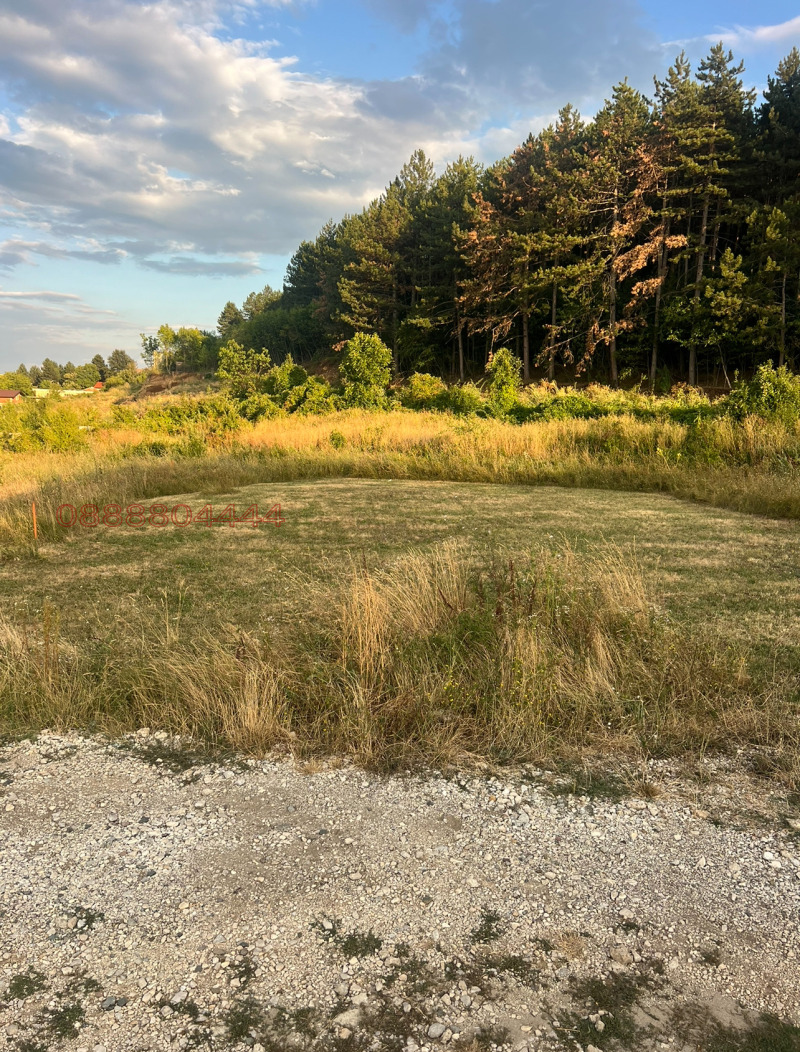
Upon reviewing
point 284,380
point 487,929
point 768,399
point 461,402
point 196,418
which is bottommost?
point 487,929

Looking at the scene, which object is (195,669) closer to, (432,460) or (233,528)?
(233,528)

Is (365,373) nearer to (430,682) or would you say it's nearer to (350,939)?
(430,682)

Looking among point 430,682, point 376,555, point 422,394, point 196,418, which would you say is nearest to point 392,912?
point 430,682

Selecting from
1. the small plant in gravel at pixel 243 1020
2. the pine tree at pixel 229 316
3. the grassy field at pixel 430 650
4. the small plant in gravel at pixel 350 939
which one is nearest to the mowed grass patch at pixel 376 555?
the grassy field at pixel 430 650

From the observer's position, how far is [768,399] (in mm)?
11555

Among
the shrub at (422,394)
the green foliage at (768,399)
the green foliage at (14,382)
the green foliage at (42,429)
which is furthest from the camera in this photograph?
the green foliage at (14,382)

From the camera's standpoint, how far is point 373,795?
2633 mm

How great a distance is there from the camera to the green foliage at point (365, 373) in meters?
23.0

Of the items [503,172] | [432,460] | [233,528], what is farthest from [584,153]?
[233,528]

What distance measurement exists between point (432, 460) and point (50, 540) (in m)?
8.00

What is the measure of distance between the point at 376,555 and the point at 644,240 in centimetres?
3061

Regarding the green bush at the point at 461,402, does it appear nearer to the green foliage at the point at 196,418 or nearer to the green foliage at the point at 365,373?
the green foliage at the point at 365,373

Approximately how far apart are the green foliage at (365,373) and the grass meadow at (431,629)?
14.3 m

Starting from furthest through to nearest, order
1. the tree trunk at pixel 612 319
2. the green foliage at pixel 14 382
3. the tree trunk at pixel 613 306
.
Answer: the green foliage at pixel 14 382 → the tree trunk at pixel 612 319 → the tree trunk at pixel 613 306
